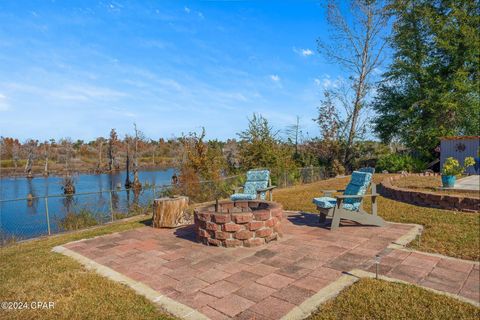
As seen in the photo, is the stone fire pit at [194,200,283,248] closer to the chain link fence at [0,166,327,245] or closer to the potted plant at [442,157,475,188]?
the chain link fence at [0,166,327,245]

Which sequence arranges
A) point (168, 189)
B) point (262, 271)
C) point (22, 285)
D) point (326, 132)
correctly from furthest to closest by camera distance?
point (326, 132) < point (168, 189) < point (262, 271) < point (22, 285)

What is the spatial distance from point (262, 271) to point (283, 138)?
39.4 feet

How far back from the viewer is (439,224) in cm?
537

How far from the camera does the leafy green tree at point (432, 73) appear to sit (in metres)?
16.0

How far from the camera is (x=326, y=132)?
17844 millimetres

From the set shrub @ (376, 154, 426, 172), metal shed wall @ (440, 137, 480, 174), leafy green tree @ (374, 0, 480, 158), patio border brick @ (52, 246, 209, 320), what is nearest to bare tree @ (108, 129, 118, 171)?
leafy green tree @ (374, 0, 480, 158)

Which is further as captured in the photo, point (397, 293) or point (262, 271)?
point (262, 271)

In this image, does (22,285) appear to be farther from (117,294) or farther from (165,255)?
(165,255)

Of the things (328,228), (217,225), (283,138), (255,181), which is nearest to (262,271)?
(217,225)

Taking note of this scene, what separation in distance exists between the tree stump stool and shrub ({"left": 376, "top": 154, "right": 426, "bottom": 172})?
520 inches

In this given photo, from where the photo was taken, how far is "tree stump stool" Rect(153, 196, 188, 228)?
5734 mm

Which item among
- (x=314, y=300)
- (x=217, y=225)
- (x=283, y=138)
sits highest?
(x=283, y=138)

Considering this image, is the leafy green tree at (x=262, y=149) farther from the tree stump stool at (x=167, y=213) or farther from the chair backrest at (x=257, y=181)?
the tree stump stool at (x=167, y=213)

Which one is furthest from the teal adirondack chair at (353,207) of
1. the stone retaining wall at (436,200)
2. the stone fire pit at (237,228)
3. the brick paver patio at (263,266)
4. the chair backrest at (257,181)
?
the stone retaining wall at (436,200)
